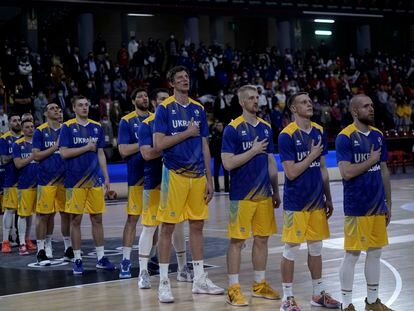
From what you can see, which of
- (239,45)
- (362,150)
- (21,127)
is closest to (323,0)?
(239,45)

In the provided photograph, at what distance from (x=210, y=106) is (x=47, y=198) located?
15.6m

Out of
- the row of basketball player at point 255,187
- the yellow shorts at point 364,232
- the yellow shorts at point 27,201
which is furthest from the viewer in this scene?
the yellow shorts at point 27,201

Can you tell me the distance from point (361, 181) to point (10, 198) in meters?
7.31

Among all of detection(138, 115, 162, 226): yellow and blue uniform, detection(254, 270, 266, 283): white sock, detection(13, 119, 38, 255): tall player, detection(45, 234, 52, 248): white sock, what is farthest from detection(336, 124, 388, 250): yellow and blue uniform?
detection(13, 119, 38, 255): tall player

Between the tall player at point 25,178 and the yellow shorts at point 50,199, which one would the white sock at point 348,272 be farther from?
the tall player at point 25,178

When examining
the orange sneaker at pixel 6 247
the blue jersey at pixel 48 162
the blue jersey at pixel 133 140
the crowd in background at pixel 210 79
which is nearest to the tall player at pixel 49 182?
the blue jersey at pixel 48 162

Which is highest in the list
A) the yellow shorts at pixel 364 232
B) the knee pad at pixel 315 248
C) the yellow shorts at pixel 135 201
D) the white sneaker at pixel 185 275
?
the yellow shorts at pixel 135 201

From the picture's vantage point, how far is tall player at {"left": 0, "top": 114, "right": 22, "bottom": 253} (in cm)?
1246

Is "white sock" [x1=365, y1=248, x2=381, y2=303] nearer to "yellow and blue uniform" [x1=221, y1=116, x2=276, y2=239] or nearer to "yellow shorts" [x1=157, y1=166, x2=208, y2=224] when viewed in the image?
"yellow and blue uniform" [x1=221, y1=116, x2=276, y2=239]

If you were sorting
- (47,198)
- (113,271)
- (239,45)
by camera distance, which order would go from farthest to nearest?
1. (239,45)
2. (47,198)
3. (113,271)

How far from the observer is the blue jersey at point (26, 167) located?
11.9 metres

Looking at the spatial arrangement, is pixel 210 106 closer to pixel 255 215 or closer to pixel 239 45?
pixel 239 45

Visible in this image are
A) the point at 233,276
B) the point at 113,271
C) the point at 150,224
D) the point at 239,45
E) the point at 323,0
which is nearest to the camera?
the point at 233,276

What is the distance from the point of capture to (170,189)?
25.7ft
